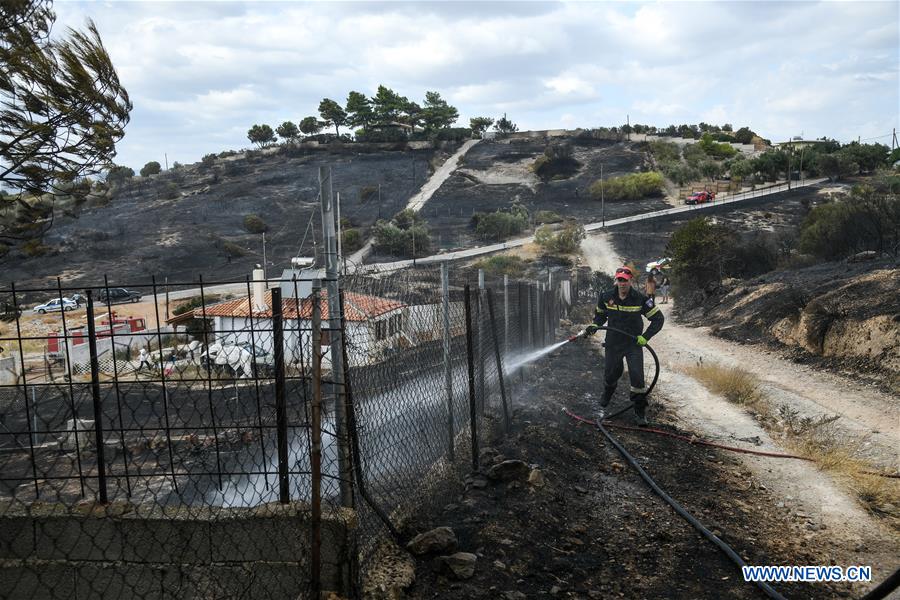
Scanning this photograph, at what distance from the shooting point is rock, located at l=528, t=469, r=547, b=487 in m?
5.51

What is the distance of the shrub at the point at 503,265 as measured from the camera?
139 ft

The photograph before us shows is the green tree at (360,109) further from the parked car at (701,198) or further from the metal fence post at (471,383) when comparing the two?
the metal fence post at (471,383)

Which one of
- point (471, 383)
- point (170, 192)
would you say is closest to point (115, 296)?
point (471, 383)

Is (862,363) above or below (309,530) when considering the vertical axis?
below

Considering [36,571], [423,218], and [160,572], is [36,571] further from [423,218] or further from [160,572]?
[423,218]

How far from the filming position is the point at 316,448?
2.83 meters

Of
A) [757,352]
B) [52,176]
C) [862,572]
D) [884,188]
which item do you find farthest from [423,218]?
[862,572]

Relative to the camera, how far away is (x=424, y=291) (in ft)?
18.2

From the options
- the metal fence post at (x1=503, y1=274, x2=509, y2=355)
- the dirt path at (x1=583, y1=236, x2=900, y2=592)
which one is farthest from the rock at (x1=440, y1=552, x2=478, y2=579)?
the metal fence post at (x1=503, y1=274, x2=509, y2=355)

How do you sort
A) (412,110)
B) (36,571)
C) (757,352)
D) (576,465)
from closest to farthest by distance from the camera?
(36,571)
(576,465)
(757,352)
(412,110)

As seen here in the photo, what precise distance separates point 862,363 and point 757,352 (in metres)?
3.36

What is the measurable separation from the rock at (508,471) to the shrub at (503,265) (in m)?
36.1

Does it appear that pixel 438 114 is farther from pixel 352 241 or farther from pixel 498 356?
pixel 498 356

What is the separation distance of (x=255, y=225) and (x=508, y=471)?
196 feet
